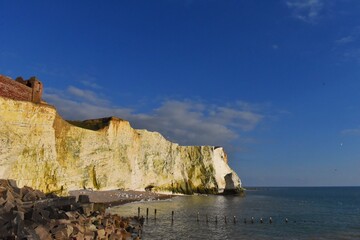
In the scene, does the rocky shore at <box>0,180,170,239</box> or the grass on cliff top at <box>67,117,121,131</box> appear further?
the grass on cliff top at <box>67,117,121,131</box>

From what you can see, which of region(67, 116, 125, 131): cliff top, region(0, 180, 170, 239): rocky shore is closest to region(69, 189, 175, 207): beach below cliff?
region(67, 116, 125, 131): cliff top

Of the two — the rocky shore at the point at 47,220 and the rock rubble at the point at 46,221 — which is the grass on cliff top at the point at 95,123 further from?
the rock rubble at the point at 46,221

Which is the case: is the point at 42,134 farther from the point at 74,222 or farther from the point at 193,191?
the point at 193,191

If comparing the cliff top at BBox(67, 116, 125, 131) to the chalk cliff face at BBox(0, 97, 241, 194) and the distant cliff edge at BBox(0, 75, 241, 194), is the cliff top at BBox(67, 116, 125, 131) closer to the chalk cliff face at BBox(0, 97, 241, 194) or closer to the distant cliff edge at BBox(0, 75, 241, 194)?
the distant cliff edge at BBox(0, 75, 241, 194)

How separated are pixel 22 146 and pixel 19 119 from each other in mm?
2763

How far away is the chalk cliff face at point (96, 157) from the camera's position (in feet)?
107

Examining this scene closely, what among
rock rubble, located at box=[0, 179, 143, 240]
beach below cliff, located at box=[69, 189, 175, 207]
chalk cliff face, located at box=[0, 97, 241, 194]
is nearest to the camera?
rock rubble, located at box=[0, 179, 143, 240]

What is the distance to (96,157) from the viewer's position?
5591 cm

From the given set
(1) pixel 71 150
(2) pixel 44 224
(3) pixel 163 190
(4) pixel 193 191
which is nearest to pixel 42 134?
(1) pixel 71 150

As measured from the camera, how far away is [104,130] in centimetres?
5909

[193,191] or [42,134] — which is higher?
[42,134]

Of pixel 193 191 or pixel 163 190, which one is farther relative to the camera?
pixel 193 191

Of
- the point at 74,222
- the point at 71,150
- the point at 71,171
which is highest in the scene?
the point at 71,150

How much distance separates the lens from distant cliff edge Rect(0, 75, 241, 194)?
107ft
